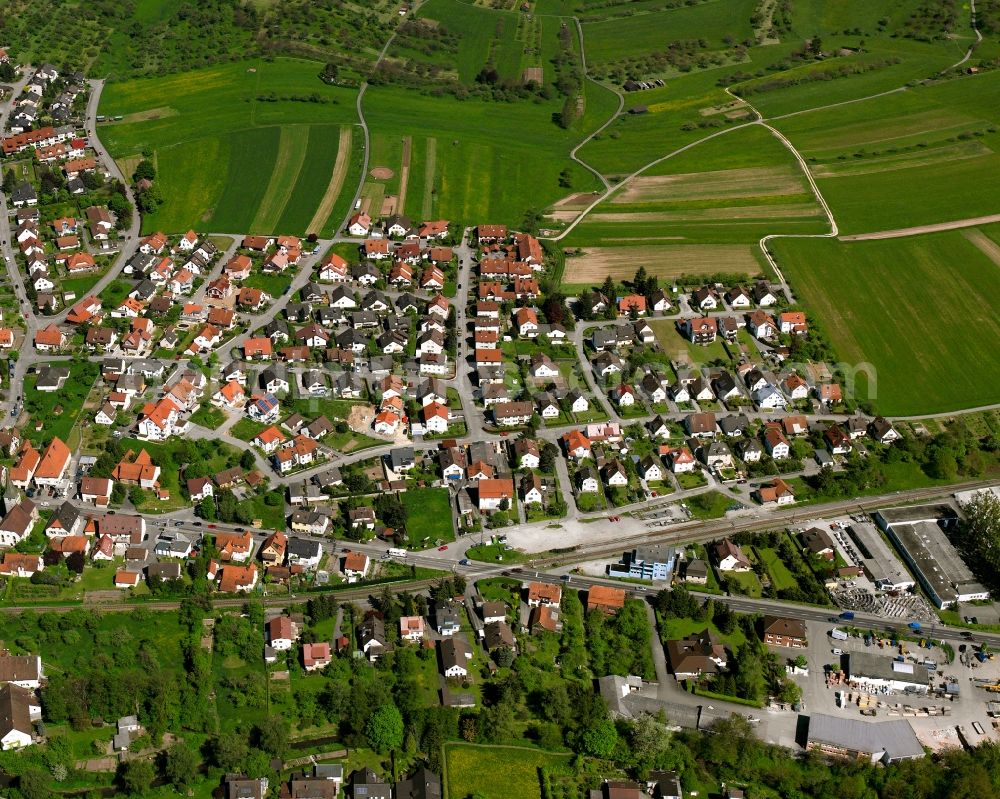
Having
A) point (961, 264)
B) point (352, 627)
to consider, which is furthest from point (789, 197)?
point (352, 627)

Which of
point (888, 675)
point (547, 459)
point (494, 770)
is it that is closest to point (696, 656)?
point (888, 675)

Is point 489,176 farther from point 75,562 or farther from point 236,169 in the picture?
point 75,562

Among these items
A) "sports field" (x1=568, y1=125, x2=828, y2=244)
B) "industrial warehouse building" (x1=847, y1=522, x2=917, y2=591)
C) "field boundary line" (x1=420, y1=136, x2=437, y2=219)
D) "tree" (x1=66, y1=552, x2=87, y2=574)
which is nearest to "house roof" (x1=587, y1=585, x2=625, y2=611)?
"industrial warehouse building" (x1=847, y1=522, x2=917, y2=591)

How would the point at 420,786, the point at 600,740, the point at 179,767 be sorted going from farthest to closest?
the point at 600,740 < the point at 420,786 < the point at 179,767

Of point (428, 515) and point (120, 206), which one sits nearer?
point (428, 515)

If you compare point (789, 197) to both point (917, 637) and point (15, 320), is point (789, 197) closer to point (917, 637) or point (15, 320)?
point (917, 637)

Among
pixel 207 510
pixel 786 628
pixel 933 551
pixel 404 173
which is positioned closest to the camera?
pixel 786 628

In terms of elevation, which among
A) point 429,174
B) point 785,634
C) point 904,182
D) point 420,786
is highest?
point 904,182
